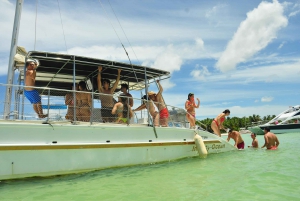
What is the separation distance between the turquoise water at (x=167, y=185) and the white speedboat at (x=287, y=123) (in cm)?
3665

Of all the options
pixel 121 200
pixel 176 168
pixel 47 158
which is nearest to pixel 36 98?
pixel 47 158

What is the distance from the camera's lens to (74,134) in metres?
6.52

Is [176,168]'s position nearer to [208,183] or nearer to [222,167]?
[222,167]

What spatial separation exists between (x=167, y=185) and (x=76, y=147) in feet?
8.19

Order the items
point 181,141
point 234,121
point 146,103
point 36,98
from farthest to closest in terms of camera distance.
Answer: point 234,121 < point 181,141 < point 146,103 < point 36,98

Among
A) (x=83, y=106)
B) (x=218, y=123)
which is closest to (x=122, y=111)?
(x=83, y=106)

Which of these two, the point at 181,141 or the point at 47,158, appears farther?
the point at 181,141

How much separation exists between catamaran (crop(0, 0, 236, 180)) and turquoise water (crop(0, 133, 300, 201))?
34 cm

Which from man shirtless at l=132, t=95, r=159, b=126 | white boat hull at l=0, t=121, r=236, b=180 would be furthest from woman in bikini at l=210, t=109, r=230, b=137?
man shirtless at l=132, t=95, r=159, b=126

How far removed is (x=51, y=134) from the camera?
6.20 metres

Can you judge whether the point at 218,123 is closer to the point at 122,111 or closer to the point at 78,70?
the point at 122,111

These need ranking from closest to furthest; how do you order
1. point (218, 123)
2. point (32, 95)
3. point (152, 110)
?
1. point (32, 95)
2. point (152, 110)
3. point (218, 123)

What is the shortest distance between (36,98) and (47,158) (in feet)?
5.37

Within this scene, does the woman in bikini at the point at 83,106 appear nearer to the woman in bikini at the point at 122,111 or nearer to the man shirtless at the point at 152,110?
the woman in bikini at the point at 122,111
